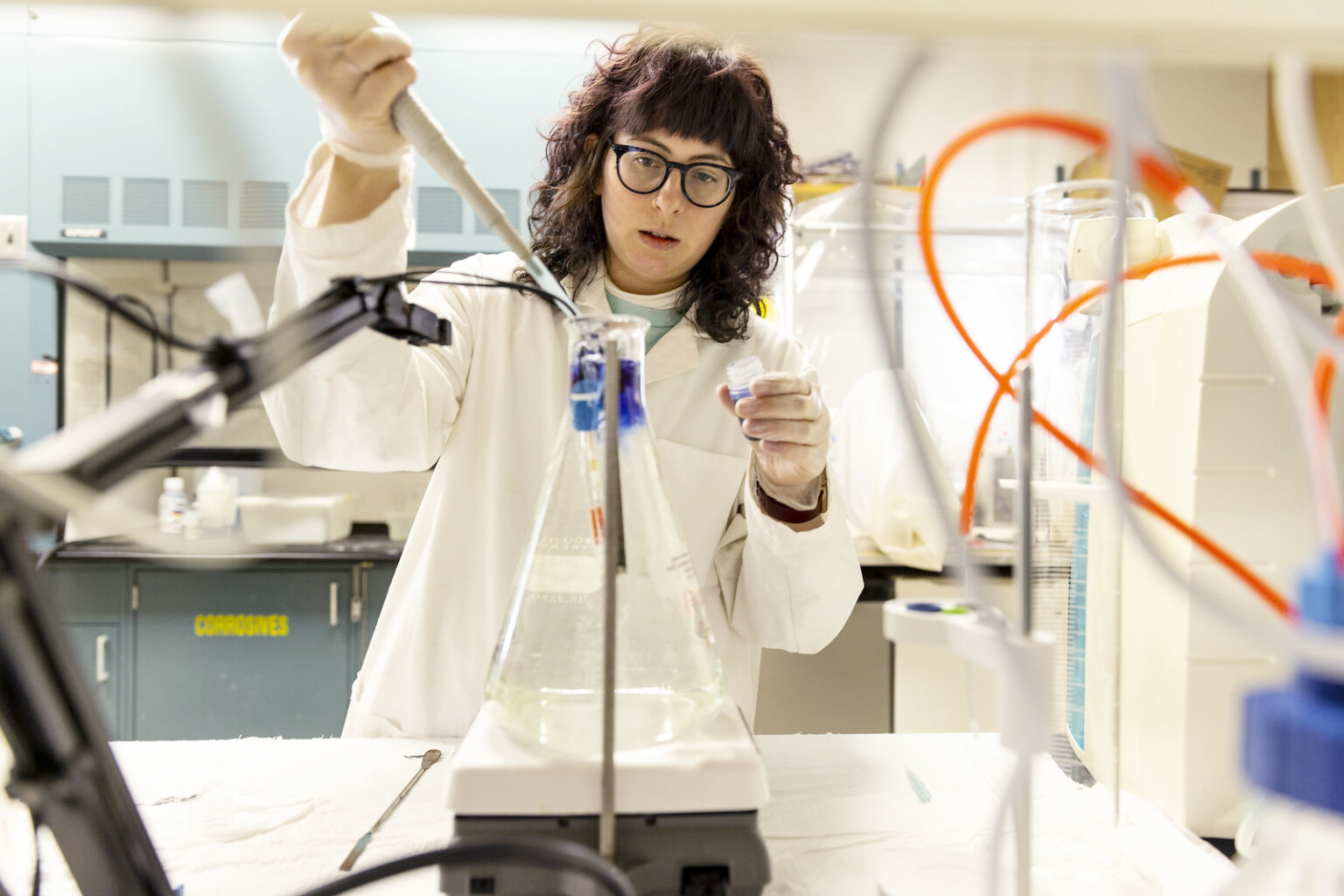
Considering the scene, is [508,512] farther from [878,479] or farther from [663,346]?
[878,479]

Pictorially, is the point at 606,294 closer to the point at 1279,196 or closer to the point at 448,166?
the point at 448,166

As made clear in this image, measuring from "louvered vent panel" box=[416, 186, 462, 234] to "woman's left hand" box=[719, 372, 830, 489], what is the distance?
1964mm

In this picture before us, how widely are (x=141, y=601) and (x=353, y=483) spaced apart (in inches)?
29.8

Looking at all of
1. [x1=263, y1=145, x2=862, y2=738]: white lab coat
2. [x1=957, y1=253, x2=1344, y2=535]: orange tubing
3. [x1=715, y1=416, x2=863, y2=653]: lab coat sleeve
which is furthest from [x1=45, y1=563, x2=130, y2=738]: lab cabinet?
[x1=957, y1=253, x2=1344, y2=535]: orange tubing

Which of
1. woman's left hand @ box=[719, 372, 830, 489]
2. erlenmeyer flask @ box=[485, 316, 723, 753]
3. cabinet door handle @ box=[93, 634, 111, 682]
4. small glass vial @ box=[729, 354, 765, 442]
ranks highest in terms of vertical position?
small glass vial @ box=[729, 354, 765, 442]

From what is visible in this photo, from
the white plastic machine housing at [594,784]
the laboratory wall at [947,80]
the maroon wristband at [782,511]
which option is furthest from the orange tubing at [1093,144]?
the maroon wristband at [782,511]

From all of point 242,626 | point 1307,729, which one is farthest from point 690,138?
point 242,626

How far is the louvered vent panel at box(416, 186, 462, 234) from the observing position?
248 cm

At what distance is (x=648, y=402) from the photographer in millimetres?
1106

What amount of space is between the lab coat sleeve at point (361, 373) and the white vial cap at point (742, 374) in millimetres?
269

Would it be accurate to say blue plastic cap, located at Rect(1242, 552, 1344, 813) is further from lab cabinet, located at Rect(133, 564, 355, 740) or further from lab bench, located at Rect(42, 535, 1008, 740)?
lab cabinet, located at Rect(133, 564, 355, 740)

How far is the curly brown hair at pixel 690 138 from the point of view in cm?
101

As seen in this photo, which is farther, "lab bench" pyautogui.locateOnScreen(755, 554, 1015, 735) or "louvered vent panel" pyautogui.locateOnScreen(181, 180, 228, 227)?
"lab bench" pyautogui.locateOnScreen(755, 554, 1015, 735)

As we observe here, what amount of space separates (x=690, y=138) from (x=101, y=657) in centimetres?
225
